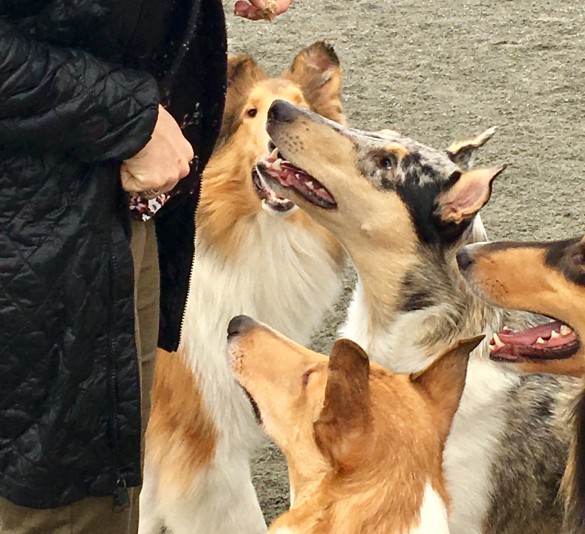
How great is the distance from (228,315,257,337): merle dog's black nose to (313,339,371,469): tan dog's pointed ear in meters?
0.42

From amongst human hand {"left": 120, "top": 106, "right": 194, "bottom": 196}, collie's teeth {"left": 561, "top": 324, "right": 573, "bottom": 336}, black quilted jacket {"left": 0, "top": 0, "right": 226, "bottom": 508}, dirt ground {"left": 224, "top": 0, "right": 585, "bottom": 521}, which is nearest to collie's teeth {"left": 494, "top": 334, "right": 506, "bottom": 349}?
collie's teeth {"left": 561, "top": 324, "right": 573, "bottom": 336}

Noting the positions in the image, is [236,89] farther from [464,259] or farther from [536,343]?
[536,343]

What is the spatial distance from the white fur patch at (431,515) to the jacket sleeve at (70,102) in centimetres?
64

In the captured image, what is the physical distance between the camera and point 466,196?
5.76 feet

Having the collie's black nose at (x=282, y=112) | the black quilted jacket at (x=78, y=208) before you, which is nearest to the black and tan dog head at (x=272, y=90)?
the collie's black nose at (x=282, y=112)

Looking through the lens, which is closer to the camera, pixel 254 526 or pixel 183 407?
pixel 183 407

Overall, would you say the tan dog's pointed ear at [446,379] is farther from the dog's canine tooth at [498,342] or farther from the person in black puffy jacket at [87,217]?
the person in black puffy jacket at [87,217]

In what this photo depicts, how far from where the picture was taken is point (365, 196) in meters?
1.81

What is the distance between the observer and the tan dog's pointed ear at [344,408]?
1.25 metres

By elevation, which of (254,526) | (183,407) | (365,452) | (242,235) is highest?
(365,452)

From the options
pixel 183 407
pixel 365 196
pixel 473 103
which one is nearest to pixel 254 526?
pixel 183 407

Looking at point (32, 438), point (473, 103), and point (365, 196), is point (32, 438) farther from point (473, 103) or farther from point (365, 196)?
point (473, 103)

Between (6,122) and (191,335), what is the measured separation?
0.96m

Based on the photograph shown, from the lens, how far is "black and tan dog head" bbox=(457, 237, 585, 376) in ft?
5.34
